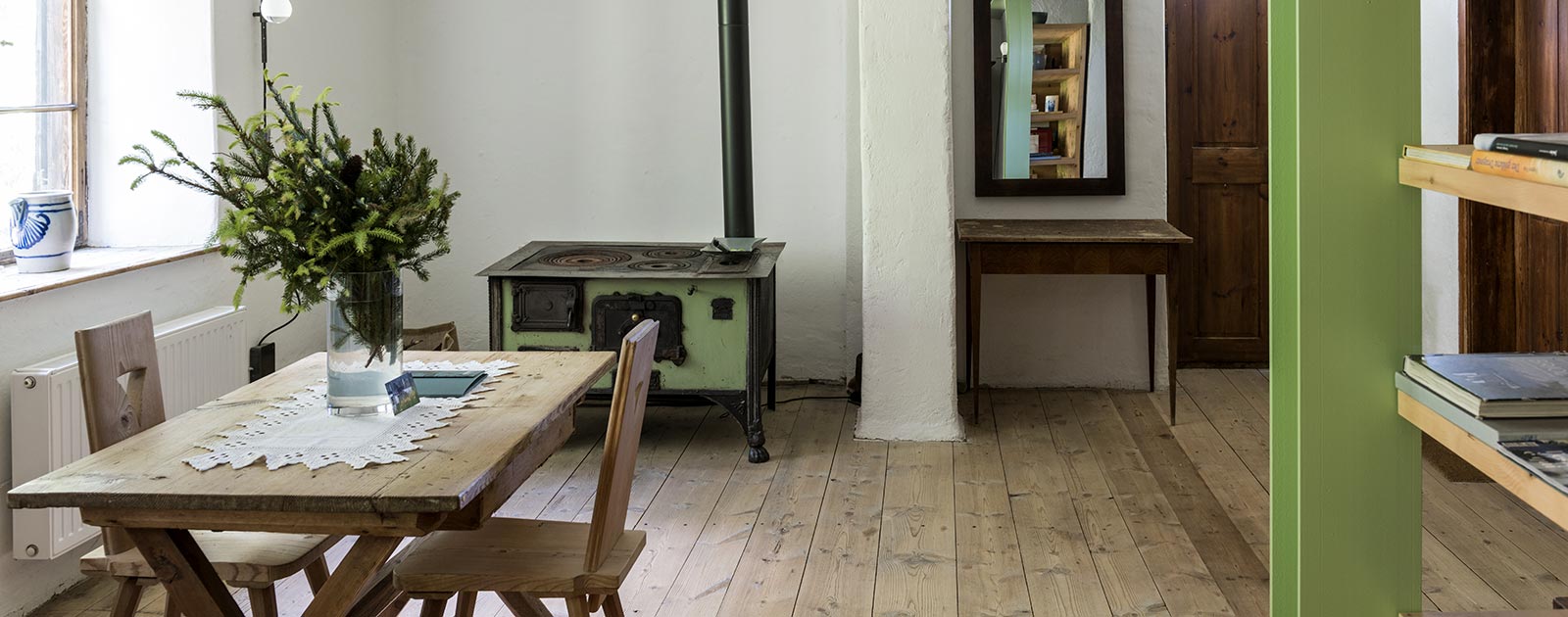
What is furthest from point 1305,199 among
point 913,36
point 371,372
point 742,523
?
point 913,36

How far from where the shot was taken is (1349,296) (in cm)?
179

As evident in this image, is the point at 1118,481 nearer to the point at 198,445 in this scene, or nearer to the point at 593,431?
the point at 593,431

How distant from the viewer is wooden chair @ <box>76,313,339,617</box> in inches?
108

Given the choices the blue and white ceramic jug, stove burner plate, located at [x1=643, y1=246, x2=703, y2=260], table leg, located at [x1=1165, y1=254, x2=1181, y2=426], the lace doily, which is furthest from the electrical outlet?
table leg, located at [x1=1165, y1=254, x2=1181, y2=426]

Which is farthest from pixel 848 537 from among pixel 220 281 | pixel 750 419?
pixel 220 281

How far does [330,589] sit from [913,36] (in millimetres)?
3529

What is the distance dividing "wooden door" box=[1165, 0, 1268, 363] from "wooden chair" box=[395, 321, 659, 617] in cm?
444

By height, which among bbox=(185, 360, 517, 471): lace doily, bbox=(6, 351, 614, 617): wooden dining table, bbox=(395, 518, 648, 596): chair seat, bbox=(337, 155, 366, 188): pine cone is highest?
bbox=(337, 155, 366, 188): pine cone

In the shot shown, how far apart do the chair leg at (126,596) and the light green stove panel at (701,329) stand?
2501mm

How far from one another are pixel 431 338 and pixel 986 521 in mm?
2510

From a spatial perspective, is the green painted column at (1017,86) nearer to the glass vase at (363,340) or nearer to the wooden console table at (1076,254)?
the wooden console table at (1076,254)

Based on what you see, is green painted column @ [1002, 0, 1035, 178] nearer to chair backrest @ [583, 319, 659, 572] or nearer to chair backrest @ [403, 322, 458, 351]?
chair backrest @ [403, 322, 458, 351]

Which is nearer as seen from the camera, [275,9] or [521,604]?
[521,604]

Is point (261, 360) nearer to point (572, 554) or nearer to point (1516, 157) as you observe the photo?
point (572, 554)
